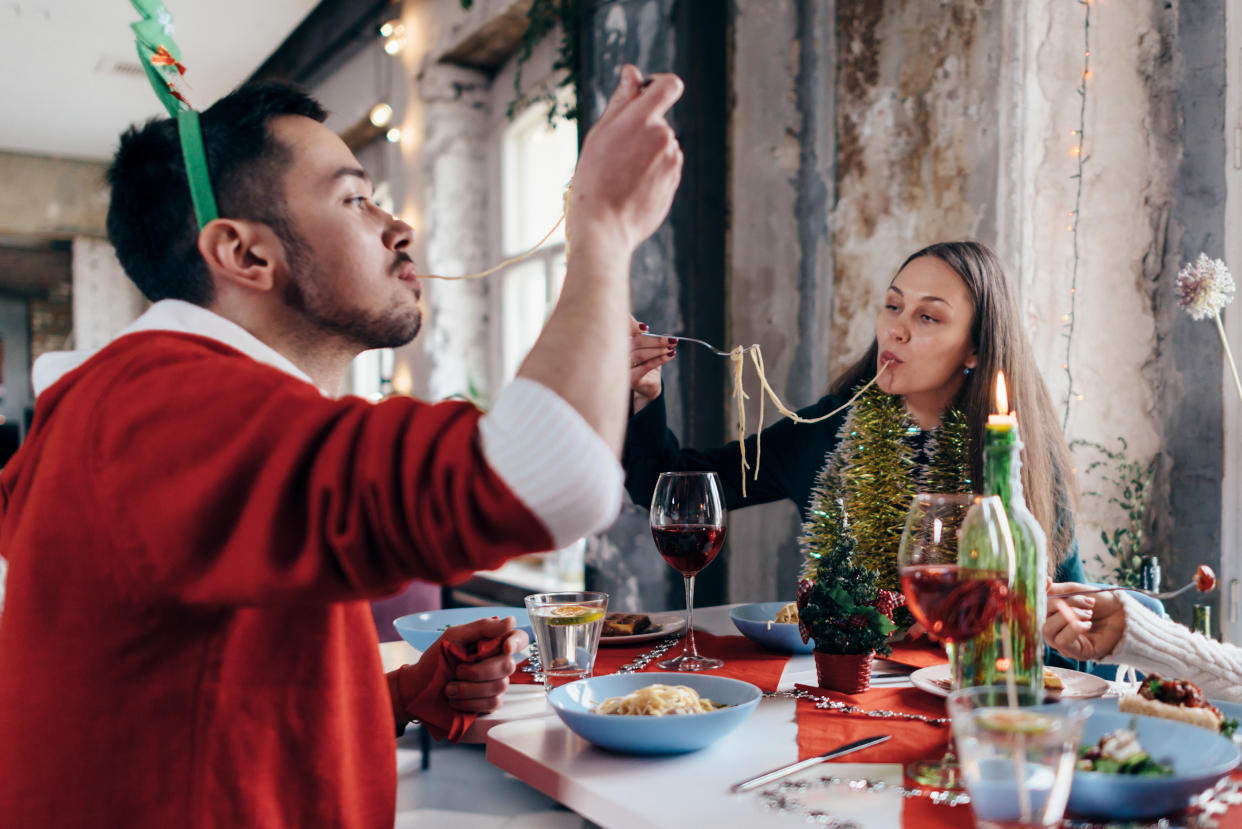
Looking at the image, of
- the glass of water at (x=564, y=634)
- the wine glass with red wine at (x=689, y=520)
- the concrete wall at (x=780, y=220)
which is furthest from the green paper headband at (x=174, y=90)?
the concrete wall at (x=780, y=220)

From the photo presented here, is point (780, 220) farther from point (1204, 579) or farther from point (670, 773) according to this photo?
point (670, 773)

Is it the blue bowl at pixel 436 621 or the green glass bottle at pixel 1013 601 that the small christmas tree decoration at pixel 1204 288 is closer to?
the green glass bottle at pixel 1013 601

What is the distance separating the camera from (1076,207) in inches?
90.3

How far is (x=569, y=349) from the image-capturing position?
673 millimetres

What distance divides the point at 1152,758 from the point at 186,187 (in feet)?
3.41

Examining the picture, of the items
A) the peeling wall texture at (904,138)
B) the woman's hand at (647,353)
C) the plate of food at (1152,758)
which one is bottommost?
the plate of food at (1152,758)

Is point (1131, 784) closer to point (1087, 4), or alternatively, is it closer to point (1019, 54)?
point (1019, 54)

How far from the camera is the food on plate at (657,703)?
907mm

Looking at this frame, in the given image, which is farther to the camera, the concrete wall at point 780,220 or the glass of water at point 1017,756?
the concrete wall at point 780,220

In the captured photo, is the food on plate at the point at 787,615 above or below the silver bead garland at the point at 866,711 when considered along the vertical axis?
above

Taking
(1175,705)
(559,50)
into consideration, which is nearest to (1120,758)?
(1175,705)

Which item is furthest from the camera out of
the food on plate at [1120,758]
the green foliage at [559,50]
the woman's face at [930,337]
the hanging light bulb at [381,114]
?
the hanging light bulb at [381,114]

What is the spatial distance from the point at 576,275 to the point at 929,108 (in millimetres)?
2037

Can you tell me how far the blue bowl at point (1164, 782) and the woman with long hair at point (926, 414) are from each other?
0.81 meters
